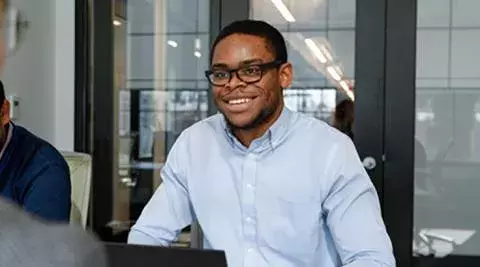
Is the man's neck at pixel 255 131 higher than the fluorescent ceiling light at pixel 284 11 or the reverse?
the reverse

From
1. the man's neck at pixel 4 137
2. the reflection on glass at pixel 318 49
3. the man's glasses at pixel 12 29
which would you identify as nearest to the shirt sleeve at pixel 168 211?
the man's neck at pixel 4 137

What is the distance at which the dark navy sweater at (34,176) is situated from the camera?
153 cm

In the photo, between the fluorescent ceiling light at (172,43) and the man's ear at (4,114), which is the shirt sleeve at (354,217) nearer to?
the man's ear at (4,114)

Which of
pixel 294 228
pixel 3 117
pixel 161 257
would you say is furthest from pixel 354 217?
pixel 3 117

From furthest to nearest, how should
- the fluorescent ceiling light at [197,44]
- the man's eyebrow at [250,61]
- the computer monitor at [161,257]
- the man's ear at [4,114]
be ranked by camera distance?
the fluorescent ceiling light at [197,44] → the man's ear at [4,114] → the man's eyebrow at [250,61] → the computer monitor at [161,257]

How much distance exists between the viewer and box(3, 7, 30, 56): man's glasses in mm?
813

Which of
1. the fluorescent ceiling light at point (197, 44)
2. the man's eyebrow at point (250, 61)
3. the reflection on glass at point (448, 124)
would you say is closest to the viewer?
the man's eyebrow at point (250, 61)

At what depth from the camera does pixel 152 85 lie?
3572 millimetres

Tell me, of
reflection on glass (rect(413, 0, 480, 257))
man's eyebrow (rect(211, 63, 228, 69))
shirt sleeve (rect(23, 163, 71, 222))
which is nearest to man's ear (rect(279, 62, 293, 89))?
man's eyebrow (rect(211, 63, 228, 69))

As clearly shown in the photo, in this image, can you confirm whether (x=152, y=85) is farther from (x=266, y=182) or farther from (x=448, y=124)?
(x=266, y=182)

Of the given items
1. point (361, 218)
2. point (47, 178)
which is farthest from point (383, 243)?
point (47, 178)

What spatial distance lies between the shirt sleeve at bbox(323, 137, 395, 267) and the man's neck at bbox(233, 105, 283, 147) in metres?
A: 0.17

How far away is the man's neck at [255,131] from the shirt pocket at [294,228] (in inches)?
6.2

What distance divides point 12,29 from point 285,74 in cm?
70
